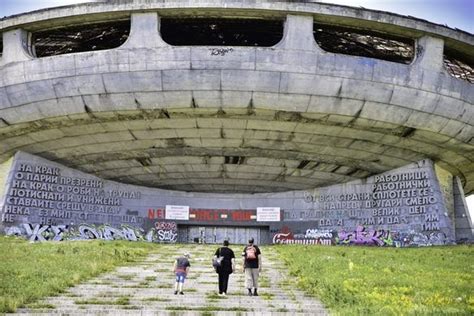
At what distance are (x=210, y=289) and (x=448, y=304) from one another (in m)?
5.58

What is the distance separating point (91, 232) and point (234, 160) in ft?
31.0

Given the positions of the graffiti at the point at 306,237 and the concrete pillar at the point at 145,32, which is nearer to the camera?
the concrete pillar at the point at 145,32

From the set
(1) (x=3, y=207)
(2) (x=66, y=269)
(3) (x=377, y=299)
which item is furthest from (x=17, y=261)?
(1) (x=3, y=207)

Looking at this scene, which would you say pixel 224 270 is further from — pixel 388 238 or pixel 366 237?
pixel 366 237

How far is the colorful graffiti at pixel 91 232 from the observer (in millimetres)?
28547

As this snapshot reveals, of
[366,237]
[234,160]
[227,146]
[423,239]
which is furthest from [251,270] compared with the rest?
[366,237]

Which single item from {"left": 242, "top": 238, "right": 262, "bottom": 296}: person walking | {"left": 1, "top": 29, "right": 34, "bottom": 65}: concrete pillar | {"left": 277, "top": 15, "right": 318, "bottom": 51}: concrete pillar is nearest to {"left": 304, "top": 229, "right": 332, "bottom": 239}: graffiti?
{"left": 277, "top": 15, "right": 318, "bottom": 51}: concrete pillar

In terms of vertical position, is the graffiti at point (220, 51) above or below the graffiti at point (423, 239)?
above

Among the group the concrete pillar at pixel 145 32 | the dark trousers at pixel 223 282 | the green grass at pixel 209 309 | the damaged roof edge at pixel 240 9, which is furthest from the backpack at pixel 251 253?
the damaged roof edge at pixel 240 9

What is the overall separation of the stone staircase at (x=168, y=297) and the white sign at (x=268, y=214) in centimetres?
1692

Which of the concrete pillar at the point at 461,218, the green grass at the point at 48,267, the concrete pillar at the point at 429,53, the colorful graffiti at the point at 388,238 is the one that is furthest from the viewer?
the concrete pillar at the point at 461,218

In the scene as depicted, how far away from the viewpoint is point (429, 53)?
2511 cm

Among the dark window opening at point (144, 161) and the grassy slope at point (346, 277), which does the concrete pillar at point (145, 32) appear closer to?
the dark window opening at point (144, 161)

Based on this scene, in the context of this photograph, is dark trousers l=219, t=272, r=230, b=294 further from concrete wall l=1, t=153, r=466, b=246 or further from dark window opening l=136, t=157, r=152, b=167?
concrete wall l=1, t=153, r=466, b=246
